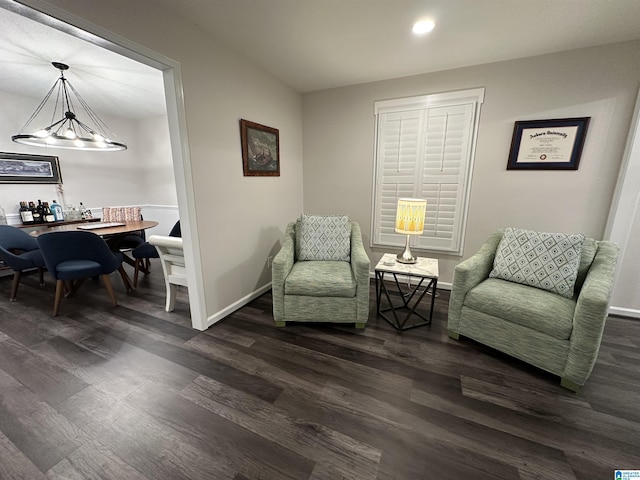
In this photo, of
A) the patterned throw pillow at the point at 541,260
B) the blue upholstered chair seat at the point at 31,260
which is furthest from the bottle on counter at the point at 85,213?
the patterned throw pillow at the point at 541,260

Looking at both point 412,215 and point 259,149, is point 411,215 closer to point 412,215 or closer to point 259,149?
point 412,215

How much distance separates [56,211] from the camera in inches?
149

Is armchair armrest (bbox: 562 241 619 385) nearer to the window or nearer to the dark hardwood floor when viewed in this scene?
the dark hardwood floor

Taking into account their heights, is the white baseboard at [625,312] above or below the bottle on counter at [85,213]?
below

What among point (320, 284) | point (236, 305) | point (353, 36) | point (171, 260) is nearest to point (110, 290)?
point (171, 260)

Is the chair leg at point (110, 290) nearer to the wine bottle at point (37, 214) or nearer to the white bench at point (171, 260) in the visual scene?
the white bench at point (171, 260)

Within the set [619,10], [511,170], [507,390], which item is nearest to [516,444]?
[507,390]

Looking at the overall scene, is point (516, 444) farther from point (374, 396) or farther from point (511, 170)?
point (511, 170)

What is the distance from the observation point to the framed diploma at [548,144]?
230cm

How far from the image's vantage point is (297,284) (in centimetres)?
218

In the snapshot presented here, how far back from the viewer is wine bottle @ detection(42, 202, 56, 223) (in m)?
3.67

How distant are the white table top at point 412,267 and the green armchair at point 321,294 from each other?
24 centimetres

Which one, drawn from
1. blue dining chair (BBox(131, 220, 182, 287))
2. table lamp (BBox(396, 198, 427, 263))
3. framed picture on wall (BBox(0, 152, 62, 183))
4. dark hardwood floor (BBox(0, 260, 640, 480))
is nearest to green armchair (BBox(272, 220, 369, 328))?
dark hardwood floor (BBox(0, 260, 640, 480))

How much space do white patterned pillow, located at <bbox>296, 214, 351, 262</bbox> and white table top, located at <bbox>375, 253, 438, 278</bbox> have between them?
440 mm
